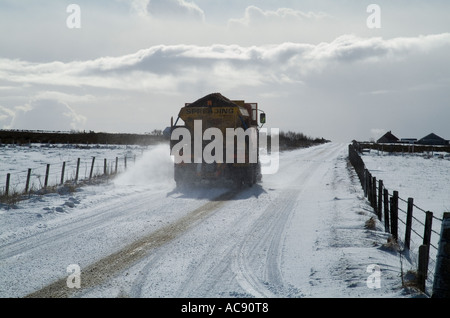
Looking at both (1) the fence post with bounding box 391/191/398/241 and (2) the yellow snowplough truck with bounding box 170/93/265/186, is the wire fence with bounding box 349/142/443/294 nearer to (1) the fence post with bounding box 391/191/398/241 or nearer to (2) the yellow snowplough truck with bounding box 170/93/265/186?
(1) the fence post with bounding box 391/191/398/241

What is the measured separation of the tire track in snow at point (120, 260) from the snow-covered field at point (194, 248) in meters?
0.02

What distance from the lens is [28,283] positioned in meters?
5.89

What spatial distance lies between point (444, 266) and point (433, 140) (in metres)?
127

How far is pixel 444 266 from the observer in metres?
4.98

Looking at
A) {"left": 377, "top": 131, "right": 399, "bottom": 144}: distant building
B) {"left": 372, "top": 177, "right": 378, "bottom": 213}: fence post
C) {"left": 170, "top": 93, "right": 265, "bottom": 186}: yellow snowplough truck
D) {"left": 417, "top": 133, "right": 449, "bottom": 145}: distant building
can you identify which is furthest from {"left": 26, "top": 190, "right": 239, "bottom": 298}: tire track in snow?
{"left": 417, "top": 133, "right": 449, "bottom": 145}: distant building

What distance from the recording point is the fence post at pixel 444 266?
16.1ft

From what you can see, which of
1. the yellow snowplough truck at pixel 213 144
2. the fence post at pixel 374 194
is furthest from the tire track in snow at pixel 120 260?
the yellow snowplough truck at pixel 213 144

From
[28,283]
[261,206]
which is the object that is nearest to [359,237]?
[261,206]

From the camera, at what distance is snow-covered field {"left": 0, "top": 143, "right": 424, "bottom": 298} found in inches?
228

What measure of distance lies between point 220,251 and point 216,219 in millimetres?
3042

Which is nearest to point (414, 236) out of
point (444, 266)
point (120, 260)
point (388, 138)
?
point (444, 266)

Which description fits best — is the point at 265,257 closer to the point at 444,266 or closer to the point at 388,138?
the point at 444,266

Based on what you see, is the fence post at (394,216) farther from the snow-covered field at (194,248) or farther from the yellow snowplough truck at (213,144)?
the yellow snowplough truck at (213,144)
